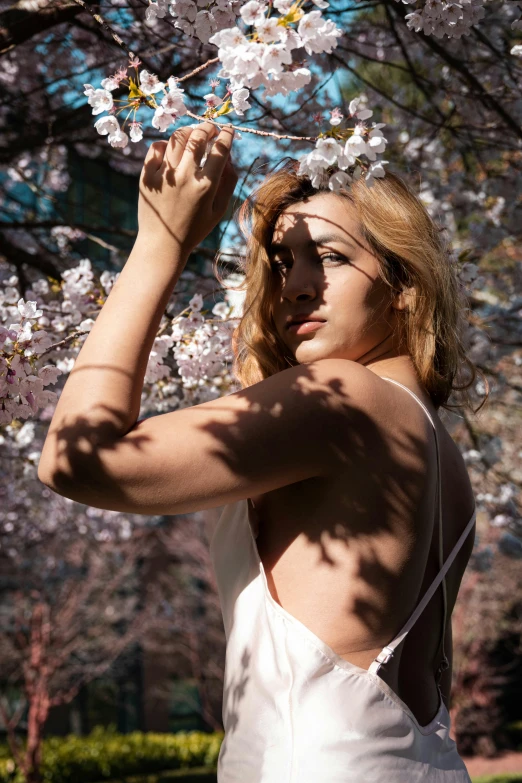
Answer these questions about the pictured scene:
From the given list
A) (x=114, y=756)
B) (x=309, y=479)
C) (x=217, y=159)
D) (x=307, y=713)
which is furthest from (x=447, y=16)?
(x=114, y=756)

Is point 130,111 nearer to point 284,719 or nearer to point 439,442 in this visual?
point 439,442

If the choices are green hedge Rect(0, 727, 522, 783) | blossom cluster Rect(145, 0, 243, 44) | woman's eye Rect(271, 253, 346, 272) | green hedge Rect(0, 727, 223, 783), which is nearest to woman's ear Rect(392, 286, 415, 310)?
woman's eye Rect(271, 253, 346, 272)

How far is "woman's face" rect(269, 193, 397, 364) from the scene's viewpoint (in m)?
1.44

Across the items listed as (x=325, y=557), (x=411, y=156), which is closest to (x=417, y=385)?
(x=325, y=557)

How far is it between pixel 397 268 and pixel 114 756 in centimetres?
1317

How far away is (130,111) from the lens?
151 cm

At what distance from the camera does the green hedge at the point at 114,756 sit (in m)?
11.6

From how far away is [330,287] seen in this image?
1.44 m

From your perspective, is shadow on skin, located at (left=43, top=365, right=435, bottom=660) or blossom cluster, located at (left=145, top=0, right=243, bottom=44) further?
blossom cluster, located at (left=145, top=0, right=243, bottom=44)

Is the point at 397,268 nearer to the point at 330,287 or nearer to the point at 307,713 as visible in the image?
the point at 330,287

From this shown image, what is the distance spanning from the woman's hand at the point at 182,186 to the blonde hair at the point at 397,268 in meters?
0.28

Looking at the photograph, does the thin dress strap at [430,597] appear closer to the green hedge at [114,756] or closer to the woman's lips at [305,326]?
the woman's lips at [305,326]

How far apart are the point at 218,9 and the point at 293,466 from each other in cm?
92

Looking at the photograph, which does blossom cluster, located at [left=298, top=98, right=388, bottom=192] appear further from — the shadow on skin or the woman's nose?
the shadow on skin
